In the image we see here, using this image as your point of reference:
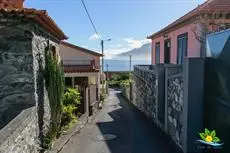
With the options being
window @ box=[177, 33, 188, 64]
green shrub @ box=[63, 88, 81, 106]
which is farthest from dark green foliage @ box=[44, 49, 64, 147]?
window @ box=[177, 33, 188, 64]

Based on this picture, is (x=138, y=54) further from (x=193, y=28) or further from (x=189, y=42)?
(x=193, y=28)

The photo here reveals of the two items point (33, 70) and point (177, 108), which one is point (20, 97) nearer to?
point (33, 70)

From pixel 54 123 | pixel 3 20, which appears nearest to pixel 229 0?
pixel 54 123

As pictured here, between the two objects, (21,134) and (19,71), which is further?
(19,71)

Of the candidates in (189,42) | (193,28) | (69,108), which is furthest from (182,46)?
(69,108)

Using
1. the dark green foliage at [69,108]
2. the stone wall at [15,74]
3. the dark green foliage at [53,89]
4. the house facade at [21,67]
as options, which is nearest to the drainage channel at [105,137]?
the dark green foliage at [53,89]

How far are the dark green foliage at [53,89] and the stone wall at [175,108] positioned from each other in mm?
3476

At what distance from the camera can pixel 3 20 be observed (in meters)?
6.55

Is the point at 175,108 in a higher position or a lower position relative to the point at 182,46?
lower

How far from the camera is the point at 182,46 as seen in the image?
15391 millimetres

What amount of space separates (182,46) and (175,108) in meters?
8.01

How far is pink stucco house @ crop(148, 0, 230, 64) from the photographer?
12.0 m

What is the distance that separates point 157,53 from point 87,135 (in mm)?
13470

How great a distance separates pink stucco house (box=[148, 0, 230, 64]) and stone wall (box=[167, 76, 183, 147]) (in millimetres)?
4334
